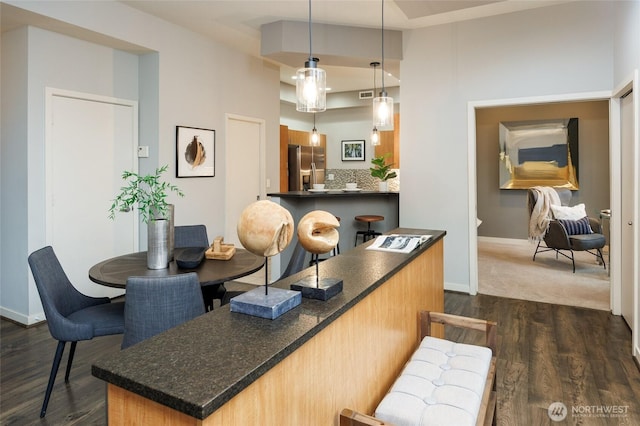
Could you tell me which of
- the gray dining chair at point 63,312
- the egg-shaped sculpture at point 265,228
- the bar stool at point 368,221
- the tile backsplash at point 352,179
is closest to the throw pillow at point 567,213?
the bar stool at point 368,221

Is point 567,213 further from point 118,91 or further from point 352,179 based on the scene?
point 118,91

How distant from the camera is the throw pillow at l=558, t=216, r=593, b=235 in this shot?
5604mm

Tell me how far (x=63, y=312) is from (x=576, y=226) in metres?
6.04

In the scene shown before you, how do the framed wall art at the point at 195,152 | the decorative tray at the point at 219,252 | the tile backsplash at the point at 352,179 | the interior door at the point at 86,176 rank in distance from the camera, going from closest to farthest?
the decorative tray at the point at 219,252 < the interior door at the point at 86,176 < the framed wall art at the point at 195,152 < the tile backsplash at the point at 352,179

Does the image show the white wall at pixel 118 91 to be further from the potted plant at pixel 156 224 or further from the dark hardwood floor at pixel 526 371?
the potted plant at pixel 156 224

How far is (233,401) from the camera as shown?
84 centimetres

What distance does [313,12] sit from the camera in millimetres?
4113

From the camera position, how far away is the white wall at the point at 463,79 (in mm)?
3910

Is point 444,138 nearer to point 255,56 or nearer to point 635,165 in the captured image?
point 635,165

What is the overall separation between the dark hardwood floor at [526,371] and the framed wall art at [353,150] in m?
5.18

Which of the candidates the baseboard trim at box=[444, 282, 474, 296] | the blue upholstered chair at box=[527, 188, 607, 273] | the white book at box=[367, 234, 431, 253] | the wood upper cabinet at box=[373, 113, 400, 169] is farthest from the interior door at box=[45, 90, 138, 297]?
the blue upholstered chair at box=[527, 188, 607, 273]

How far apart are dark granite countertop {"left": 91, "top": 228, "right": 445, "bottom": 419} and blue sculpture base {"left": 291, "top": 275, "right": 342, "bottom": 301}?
0.9 inches

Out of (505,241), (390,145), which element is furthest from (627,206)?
(390,145)

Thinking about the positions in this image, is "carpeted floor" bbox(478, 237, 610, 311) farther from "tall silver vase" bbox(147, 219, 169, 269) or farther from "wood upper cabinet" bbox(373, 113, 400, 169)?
"tall silver vase" bbox(147, 219, 169, 269)
